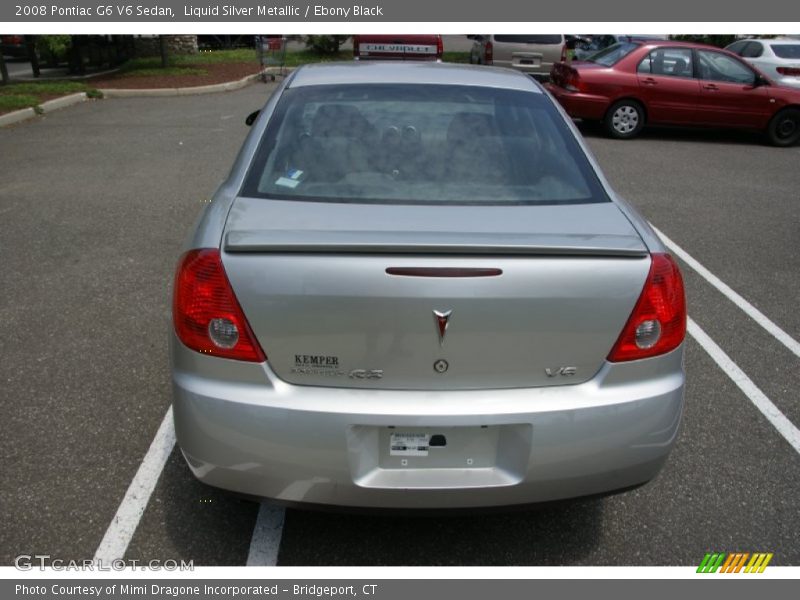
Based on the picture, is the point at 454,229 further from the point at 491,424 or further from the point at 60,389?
the point at 60,389

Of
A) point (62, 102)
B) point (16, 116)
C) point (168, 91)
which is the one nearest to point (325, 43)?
point (168, 91)

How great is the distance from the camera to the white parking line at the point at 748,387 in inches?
133

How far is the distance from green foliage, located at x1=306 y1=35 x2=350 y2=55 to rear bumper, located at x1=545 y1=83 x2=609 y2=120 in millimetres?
15294

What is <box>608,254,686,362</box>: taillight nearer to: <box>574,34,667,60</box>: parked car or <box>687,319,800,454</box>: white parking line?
<box>687,319,800,454</box>: white parking line

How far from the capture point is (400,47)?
15781mm

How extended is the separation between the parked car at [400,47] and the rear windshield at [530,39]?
1.54m

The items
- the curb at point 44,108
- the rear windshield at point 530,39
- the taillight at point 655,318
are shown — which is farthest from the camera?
the rear windshield at point 530,39

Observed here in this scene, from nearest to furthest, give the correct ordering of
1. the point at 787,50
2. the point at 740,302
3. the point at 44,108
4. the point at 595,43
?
the point at 740,302
the point at 44,108
the point at 787,50
the point at 595,43

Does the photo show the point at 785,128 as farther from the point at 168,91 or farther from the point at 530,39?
the point at 168,91

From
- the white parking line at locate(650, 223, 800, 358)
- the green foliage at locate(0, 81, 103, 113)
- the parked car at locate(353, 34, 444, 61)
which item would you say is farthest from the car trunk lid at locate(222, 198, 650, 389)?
the parked car at locate(353, 34, 444, 61)

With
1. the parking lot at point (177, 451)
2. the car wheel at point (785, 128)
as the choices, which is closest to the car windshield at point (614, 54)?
the car wheel at point (785, 128)

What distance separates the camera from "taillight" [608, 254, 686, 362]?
2.18m

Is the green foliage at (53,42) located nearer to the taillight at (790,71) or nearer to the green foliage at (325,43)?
the green foliage at (325,43)

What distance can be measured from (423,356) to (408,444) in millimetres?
279
